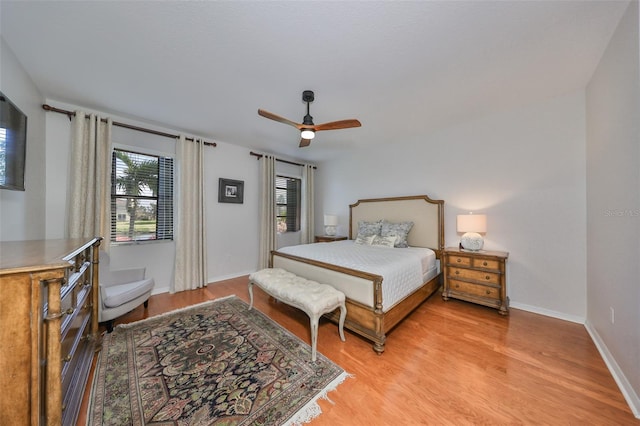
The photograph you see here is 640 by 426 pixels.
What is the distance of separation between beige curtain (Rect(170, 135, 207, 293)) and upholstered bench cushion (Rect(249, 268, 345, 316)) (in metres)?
1.58

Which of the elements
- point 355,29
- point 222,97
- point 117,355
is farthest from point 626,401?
point 222,97

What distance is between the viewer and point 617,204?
1.76 metres

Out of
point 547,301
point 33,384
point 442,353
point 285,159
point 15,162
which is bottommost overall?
point 442,353

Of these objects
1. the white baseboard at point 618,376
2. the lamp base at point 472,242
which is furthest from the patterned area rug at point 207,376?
the lamp base at point 472,242

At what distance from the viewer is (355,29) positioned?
5.39ft

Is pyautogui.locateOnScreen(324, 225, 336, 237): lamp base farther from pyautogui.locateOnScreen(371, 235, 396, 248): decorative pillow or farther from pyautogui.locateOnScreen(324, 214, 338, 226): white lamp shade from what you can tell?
pyautogui.locateOnScreen(371, 235, 396, 248): decorative pillow

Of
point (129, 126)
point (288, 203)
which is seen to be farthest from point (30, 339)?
point (288, 203)

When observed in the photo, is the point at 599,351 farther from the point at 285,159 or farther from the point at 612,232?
the point at 285,159

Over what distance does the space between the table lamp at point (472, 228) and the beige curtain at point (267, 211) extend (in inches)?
135

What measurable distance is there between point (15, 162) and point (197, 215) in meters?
1.99

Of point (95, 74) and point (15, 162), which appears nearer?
point (15, 162)

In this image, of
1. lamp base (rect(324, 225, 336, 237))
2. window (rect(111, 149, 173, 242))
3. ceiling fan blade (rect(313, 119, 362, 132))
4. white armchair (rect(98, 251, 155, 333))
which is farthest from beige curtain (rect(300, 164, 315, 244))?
white armchair (rect(98, 251, 155, 333))

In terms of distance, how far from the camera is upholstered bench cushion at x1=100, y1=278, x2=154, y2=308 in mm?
2201

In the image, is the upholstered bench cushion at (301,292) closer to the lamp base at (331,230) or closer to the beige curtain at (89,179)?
the beige curtain at (89,179)
